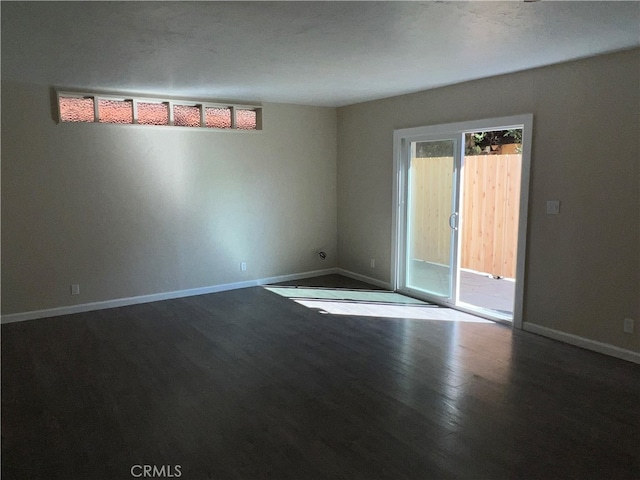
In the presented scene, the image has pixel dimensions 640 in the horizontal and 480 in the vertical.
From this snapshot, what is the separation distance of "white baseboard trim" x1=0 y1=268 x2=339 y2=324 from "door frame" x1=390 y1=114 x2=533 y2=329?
151 cm

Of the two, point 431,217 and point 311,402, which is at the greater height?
point 431,217

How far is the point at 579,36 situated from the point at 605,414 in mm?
2473

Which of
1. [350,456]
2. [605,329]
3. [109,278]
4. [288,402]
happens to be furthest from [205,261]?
[605,329]

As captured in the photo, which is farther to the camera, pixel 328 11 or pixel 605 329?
pixel 605 329

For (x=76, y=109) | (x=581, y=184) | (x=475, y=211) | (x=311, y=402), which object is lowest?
(x=311, y=402)

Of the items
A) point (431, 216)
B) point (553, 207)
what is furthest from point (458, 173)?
point (553, 207)

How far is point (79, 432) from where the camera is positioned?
9.11 feet

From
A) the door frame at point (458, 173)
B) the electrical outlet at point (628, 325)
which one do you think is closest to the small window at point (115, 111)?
the door frame at point (458, 173)

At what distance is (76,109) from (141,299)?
223cm

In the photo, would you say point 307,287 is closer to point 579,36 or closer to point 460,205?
point 460,205

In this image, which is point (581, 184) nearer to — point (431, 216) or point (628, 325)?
point (628, 325)

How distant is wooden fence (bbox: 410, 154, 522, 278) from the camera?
5332 millimetres

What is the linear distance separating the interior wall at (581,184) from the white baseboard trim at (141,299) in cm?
313

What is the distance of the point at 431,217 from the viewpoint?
17.9 ft
